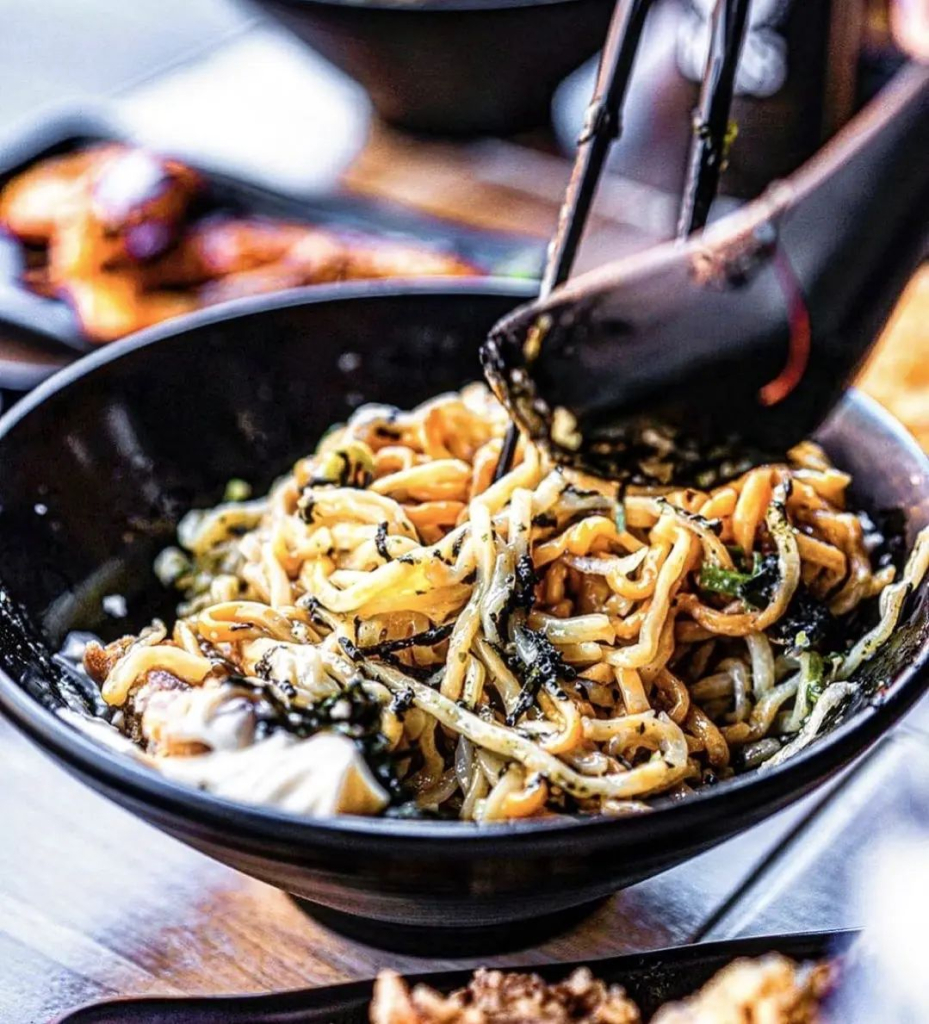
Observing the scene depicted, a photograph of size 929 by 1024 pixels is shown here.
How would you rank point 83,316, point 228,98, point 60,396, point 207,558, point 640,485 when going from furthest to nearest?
point 228,98
point 83,316
point 207,558
point 60,396
point 640,485

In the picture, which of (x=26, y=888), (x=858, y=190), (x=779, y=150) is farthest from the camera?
(x=779, y=150)

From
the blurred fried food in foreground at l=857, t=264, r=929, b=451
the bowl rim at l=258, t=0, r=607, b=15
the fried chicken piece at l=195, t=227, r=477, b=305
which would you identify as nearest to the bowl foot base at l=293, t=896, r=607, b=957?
the blurred fried food in foreground at l=857, t=264, r=929, b=451

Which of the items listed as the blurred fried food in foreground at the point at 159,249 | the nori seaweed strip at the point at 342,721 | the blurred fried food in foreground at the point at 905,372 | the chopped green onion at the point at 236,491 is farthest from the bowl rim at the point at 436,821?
the blurred fried food in foreground at the point at 159,249

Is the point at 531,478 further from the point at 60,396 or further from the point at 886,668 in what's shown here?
the point at 60,396

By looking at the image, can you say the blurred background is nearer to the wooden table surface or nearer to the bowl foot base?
the wooden table surface

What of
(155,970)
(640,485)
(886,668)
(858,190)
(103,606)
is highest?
(858,190)

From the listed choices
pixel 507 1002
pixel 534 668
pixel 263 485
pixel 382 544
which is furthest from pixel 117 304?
pixel 507 1002

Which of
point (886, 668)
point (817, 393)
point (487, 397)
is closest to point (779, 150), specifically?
point (487, 397)

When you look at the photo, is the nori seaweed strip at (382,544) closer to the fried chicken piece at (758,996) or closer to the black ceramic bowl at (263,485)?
the black ceramic bowl at (263,485)
